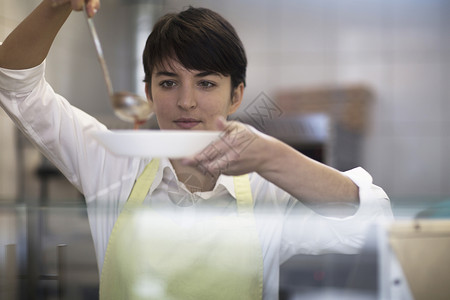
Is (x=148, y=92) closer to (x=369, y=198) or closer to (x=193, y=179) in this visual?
(x=193, y=179)

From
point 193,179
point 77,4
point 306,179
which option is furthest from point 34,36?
point 306,179

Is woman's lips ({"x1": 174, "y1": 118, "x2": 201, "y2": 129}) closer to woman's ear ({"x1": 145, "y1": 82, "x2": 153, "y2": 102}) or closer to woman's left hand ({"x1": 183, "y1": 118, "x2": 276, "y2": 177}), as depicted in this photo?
woman's ear ({"x1": 145, "y1": 82, "x2": 153, "y2": 102})

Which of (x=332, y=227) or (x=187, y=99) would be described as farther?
(x=187, y=99)

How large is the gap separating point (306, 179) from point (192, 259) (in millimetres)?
189

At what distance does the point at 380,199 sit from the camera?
25.1 inches

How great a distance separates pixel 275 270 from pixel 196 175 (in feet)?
0.82

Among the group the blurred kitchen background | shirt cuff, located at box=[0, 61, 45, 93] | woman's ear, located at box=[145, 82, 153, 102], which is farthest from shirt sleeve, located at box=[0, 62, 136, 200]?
the blurred kitchen background

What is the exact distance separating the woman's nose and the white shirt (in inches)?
4.5

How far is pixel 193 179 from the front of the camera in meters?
0.85

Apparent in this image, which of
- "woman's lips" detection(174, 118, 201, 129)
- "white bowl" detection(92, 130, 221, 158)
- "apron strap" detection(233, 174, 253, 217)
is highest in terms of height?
"woman's lips" detection(174, 118, 201, 129)

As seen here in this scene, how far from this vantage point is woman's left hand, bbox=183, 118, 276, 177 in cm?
58

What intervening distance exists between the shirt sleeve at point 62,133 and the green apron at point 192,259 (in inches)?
9.5

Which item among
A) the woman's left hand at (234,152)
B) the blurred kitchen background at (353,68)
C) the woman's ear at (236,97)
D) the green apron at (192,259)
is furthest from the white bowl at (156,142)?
the blurred kitchen background at (353,68)

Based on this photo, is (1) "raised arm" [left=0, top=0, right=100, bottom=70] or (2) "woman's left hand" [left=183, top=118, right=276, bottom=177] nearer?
(2) "woman's left hand" [left=183, top=118, right=276, bottom=177]
